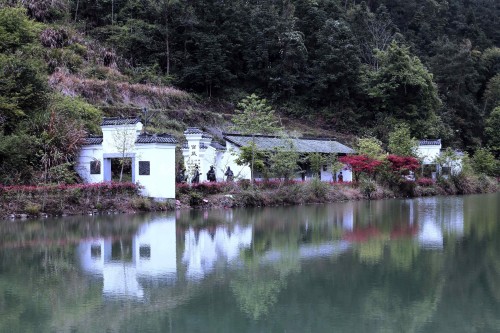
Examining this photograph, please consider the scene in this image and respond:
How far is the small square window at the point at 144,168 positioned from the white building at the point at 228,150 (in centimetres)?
344

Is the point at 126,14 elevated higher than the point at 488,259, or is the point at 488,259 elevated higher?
the point at 126,14

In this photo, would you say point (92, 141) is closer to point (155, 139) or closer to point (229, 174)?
point (155, 139)

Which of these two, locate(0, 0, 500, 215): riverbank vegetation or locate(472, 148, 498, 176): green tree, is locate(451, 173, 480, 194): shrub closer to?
locate(0, 0, 500, 215): riverbank vegetation

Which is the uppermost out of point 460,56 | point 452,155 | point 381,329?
point 460,56

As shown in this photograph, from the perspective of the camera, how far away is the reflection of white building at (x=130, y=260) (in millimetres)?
9835

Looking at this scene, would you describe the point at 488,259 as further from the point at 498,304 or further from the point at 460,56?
the point at 460,56

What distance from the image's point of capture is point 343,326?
7336mm

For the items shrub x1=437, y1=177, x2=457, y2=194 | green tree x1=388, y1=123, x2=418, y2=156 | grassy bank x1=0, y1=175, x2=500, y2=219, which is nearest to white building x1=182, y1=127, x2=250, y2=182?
grassy bank x1=0, y1=175, x2=500, y2=219

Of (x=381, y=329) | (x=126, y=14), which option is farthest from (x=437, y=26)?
(x=381, y=329)

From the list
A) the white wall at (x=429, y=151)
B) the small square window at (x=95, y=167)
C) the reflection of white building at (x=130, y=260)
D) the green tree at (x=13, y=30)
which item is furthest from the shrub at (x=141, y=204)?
the white wall at (x=429, y=151)

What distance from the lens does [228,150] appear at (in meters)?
30.2

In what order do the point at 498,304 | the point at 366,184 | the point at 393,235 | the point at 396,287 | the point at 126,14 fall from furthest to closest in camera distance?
1. the point at 126,14
2. the point at 366,184
3. the point at 393,235
4. the point at 396,287
5. the point at 498,304

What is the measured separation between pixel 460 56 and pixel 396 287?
1901 inches

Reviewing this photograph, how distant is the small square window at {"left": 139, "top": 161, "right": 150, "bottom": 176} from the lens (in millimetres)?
24125
